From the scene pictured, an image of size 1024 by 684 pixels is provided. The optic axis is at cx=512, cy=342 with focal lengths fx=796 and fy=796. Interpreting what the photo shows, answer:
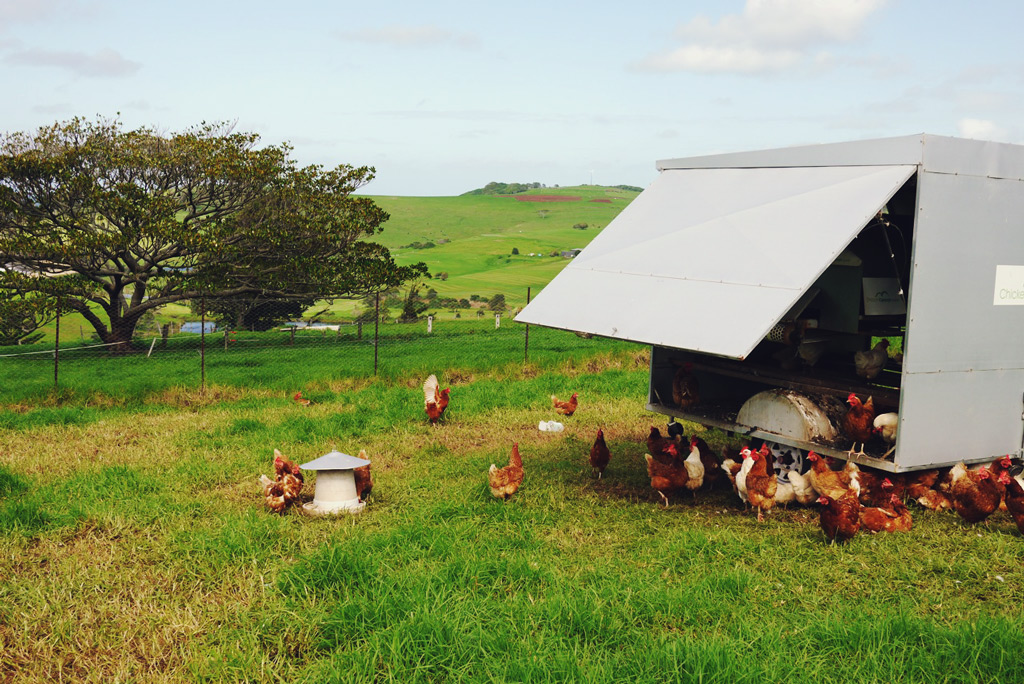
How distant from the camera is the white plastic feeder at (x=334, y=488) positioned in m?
6.78

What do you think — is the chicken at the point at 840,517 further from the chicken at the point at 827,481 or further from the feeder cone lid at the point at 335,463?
the feeder cone lid at the point at 335,463

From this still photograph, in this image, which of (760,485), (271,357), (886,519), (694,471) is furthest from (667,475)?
(271,357)

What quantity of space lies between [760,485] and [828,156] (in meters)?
2.87

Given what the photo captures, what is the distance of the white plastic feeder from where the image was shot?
6777 millimetres

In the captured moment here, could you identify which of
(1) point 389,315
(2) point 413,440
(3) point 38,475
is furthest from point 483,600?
(1) point 389,315

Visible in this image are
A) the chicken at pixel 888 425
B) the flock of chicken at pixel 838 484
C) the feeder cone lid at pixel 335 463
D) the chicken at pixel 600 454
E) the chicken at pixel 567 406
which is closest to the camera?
the flock of chicken at pixel 838 484

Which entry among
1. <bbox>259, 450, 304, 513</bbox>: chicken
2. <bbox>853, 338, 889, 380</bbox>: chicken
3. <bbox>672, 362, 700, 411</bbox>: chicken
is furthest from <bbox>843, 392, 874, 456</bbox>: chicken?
<bbox>259, 450, 304, 513</bbox>: chicken

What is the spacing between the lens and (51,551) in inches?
230

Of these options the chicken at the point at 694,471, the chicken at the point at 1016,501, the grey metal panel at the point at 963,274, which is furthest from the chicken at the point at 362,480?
the chicken at the point at 1016,501

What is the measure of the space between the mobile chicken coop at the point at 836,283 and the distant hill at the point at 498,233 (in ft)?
82.5

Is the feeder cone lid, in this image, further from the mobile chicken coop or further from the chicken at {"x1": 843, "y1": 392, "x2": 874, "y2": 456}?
the chicken at {"x1": 843, "y1": 392, "x2": 874, "y2": 456}

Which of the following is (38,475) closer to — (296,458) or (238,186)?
(296,458)

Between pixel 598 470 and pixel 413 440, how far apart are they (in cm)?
246

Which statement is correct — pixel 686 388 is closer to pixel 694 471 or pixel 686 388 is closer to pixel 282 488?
pixel 694 471
